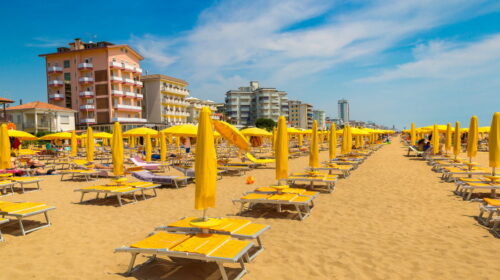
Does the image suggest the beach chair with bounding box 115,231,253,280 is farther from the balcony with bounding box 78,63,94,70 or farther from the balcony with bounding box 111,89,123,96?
the balcony with bounding box 78,63,94,70

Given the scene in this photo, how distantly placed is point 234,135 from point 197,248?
186 inches

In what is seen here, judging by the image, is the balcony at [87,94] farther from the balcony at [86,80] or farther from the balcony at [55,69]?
the balcony at [55,69]

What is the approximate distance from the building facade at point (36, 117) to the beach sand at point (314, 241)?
1602 inches

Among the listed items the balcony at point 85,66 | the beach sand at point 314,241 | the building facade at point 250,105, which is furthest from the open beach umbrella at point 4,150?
the building facade at point 250,105

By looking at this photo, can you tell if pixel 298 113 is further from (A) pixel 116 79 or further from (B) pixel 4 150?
(B) pixel 4 150

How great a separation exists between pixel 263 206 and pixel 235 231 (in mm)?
3801

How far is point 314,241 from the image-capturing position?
590cm

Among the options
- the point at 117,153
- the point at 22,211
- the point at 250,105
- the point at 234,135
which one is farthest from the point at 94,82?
the point at 250,105

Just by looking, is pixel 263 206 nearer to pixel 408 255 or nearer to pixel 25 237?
pixel 408 255

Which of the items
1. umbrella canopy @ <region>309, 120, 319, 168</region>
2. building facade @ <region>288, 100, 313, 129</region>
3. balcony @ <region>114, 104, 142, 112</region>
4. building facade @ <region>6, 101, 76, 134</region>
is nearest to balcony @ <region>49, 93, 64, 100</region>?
building facade @ <region>6, 101, 76, 134</region>

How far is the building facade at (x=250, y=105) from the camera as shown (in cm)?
9888

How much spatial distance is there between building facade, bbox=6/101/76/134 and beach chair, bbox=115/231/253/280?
4704 cm

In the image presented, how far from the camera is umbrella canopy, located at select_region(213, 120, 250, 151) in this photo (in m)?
8.42

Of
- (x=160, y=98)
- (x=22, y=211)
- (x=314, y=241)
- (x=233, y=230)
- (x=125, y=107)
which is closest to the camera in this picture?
(x=233, y=230)
